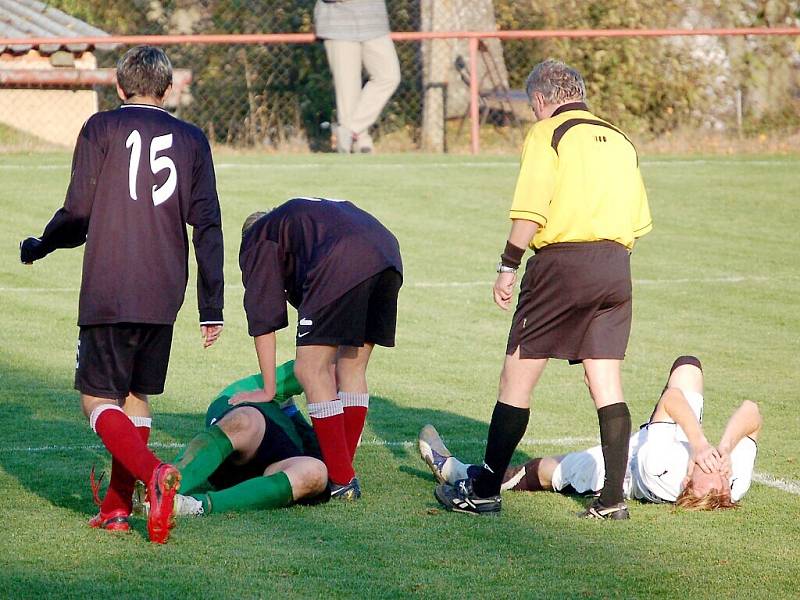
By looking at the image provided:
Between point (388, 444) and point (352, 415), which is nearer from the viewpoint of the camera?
point (352, 415)

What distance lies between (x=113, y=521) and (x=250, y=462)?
807mm

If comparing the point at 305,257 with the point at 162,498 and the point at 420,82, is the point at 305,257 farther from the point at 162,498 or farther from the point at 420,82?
the point at 420,82

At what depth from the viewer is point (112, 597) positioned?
4637 mm

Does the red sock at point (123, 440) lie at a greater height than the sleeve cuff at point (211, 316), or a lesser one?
lesser

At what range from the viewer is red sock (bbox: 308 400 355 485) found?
6.09m

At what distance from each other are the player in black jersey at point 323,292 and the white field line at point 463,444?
3.40 feet

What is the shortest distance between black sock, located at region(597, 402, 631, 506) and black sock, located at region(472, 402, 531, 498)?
320mm

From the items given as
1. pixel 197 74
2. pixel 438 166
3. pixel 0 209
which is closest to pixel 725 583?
→ pixel 0 209

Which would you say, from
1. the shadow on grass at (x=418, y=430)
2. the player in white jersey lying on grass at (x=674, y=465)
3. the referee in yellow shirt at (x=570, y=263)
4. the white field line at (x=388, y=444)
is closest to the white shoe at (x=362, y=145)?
the shadow on grass at (x=418, y=430)

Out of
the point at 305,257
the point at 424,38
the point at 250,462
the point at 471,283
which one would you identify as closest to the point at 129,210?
the point at 305,257

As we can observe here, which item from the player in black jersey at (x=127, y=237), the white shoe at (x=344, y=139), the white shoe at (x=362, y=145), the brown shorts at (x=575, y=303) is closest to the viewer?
the player in black jersey at (x=127, y=237)

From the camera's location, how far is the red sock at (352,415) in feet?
21.2

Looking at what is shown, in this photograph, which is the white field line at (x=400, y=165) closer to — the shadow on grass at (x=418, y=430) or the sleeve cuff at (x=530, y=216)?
the shadow on grass at (x=418, y=430)

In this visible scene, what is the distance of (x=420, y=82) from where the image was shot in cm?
2005
